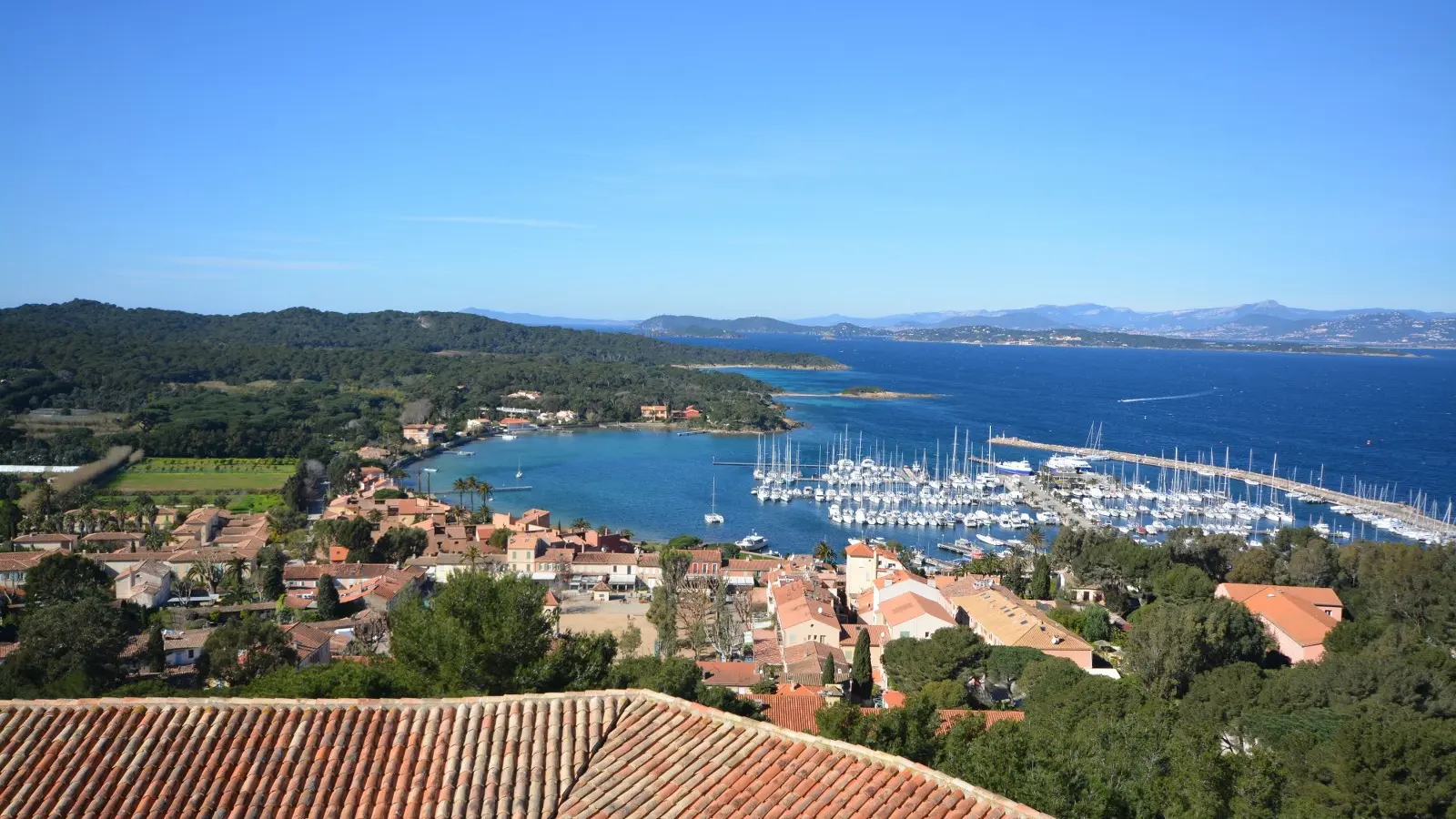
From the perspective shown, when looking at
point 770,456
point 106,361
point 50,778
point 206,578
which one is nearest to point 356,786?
point 50,778

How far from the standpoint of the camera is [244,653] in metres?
14.9

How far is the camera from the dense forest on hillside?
4653 cm

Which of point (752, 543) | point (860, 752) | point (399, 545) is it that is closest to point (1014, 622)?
point (752, 543)

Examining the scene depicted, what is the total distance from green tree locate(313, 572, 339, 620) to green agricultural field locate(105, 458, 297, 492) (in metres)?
18.3

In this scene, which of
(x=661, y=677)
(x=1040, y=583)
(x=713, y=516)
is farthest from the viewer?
(x=713, y=516)

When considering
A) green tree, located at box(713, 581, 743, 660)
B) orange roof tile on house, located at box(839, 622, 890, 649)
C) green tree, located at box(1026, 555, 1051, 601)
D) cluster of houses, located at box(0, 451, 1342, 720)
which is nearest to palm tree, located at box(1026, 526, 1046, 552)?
green tree, located at box(1026, 555, 1051, 601)

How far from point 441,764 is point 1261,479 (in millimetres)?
44590

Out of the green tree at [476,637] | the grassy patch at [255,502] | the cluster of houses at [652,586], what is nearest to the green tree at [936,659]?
the cluster of houses at [652,586]

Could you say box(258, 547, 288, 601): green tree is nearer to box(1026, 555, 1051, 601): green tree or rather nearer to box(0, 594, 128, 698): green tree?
box(0, 594, 128, 698): green tree

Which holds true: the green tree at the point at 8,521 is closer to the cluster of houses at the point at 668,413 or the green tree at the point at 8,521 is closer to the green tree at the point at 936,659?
the green tree at the point at 936,659

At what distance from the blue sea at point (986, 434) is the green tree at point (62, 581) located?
15509mm

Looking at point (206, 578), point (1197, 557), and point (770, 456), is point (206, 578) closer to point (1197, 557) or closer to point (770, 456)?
point (1197, 557)

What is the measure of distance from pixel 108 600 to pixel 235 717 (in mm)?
16436

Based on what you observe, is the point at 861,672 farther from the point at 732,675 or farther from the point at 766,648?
the point at 766,648
